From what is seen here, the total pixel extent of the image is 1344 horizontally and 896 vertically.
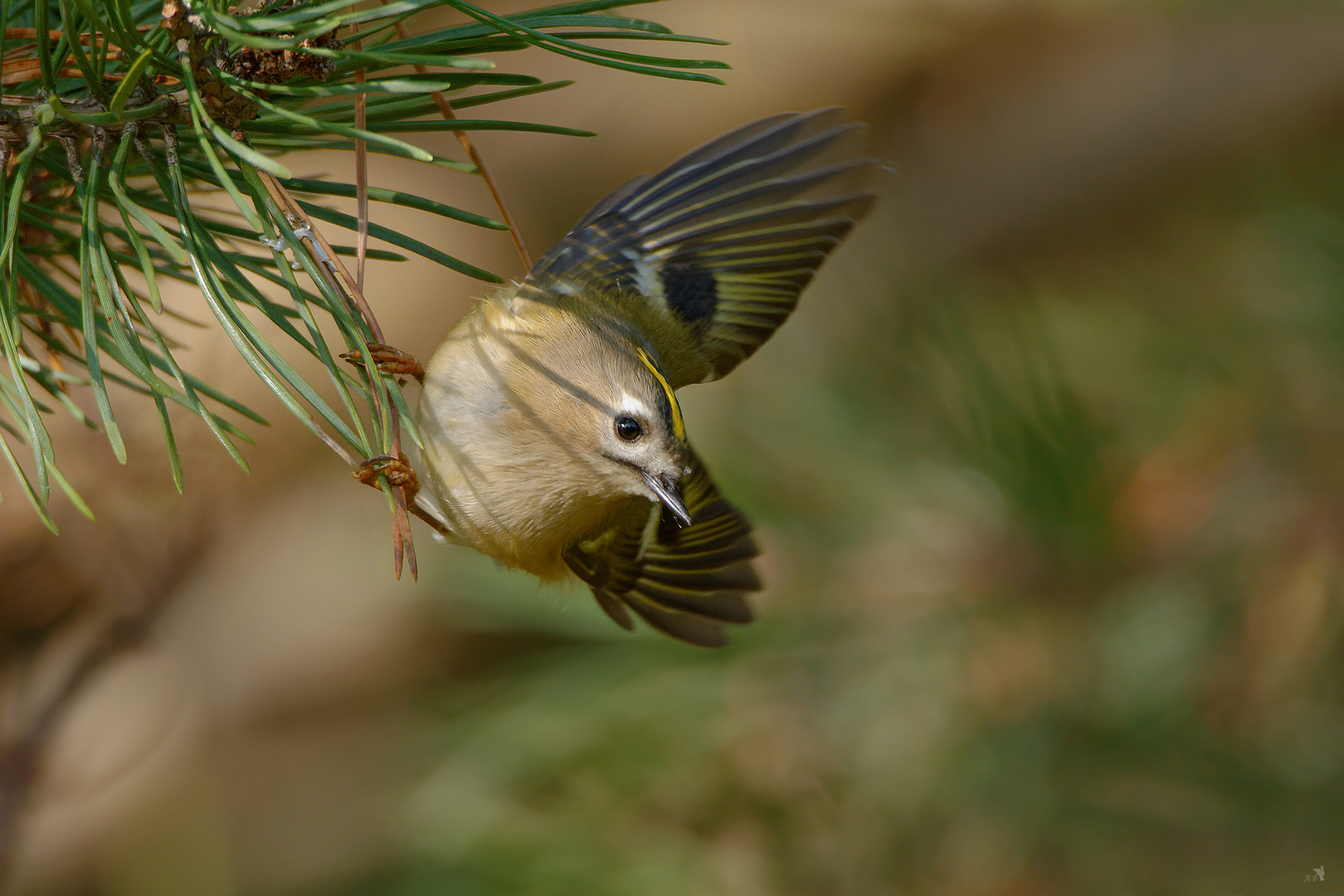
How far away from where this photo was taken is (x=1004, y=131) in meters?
2.43

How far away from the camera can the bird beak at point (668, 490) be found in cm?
87

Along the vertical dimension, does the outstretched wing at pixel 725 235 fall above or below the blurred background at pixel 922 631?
above

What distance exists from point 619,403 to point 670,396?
4 cm

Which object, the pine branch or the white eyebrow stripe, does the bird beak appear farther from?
the pine branch

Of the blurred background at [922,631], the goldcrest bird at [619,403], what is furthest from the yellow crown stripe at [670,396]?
the blurred background at [922,631]

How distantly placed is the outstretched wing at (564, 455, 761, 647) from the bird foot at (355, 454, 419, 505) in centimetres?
25

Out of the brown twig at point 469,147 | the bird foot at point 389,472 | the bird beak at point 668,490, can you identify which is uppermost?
the brown twig at point 469,147

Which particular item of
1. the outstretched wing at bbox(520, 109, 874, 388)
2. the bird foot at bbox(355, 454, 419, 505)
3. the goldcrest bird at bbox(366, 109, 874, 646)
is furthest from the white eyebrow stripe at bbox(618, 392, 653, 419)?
the bird foot at bbox(355, 454, 419, 505)

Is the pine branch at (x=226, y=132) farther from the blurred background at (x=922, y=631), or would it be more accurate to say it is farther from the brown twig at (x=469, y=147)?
the blurred background at (x=922, y=631)

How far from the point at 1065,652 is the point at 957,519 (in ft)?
0.57

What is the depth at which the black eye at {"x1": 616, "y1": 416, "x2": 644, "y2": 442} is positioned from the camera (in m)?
0.88

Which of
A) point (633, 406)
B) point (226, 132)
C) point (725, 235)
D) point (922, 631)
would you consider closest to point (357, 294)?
point (226, 132)

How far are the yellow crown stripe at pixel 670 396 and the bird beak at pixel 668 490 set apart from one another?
0.12 feet

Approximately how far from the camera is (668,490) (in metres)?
Result: 0.88
